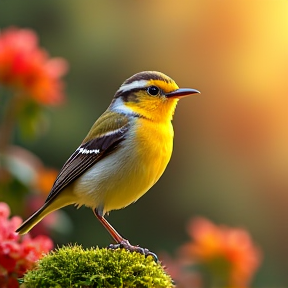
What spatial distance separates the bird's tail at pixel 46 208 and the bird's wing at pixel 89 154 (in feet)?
0.18

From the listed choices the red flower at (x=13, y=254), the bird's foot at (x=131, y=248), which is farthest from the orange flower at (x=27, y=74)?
the red flower at (x=13, y=254)

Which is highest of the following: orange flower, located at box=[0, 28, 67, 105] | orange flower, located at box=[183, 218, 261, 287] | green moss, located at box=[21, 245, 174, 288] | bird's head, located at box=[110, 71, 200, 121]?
orange flower, located at box=[0, 28, 67, 105]

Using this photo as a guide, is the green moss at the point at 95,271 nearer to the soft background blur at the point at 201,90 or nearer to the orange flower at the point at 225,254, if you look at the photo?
the orange flower at the point at 225,254

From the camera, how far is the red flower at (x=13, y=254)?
11.9 feet

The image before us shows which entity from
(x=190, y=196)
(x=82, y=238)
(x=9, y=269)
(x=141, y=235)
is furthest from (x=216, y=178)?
A: (x=9, y=269)

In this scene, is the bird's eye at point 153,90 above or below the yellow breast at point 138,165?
above

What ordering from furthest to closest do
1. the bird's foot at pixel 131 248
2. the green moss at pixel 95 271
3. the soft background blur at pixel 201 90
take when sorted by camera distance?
the soft background blur at pixel 201 90 → the bird's foot at pixel 131 248 → the green moss at pixel 95 271

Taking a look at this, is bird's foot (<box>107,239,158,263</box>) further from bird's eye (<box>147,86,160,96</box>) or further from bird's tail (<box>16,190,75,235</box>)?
bird's eye (<box>147,86,160,96</box>)

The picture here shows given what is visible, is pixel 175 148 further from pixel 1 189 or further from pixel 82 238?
pixel 1 189

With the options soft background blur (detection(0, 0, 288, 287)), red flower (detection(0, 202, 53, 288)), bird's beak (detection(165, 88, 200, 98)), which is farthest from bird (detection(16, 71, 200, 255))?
soft background blur (detection(0, 0, 288, 287))

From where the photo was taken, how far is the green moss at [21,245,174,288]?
3.35 meters

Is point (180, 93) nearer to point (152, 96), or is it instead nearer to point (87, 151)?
point (152, 96)

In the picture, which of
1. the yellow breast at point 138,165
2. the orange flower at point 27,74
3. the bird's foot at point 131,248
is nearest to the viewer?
the bird's foot at point 131,248

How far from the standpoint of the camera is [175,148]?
43.1ft
